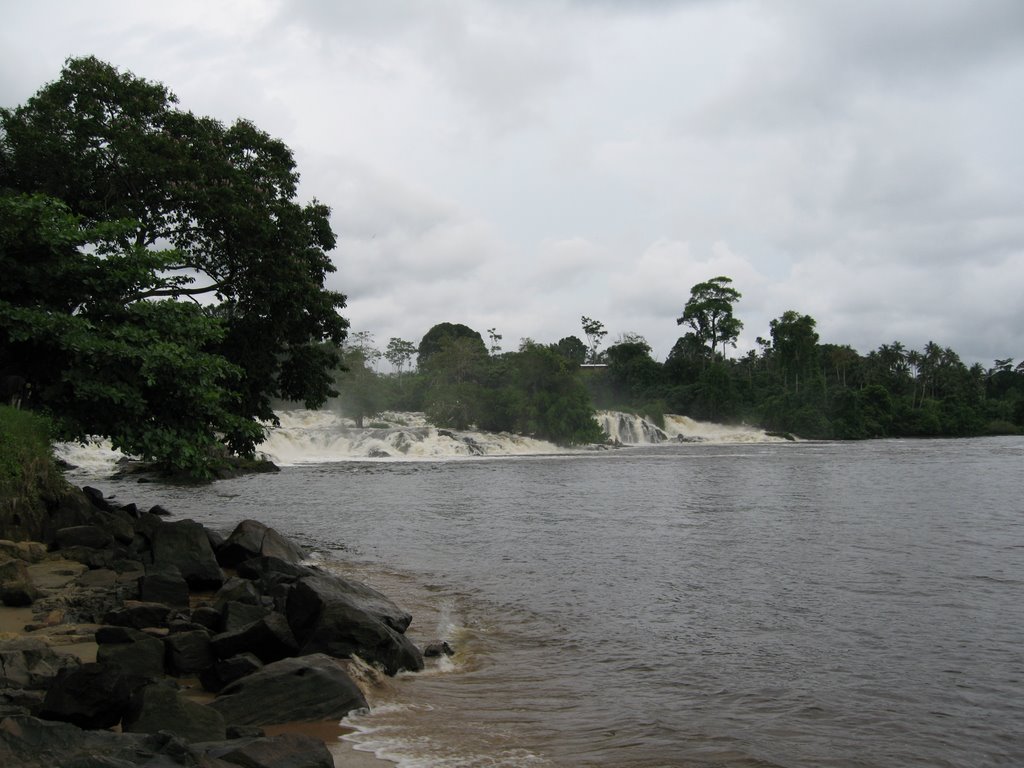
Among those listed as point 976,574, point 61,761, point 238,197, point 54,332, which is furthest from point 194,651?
point 238,197

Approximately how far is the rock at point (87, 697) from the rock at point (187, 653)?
1.68 m

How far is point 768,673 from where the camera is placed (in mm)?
8320

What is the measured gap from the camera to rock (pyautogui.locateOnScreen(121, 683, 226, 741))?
5211mm

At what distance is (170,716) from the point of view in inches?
208

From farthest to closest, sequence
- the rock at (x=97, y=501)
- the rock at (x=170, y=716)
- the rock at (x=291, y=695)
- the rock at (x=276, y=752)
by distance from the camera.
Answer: the rock at (x=97, y=501)
the rock at (x=291, y=695)
the rock at (x=170, y=716)
the rock at (x=276, y=752)

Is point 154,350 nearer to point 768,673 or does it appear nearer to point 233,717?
point 233,717

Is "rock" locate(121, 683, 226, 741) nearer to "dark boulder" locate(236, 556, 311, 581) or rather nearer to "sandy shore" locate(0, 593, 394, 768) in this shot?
"sandy shore" locate(0, 593, 394, 768)

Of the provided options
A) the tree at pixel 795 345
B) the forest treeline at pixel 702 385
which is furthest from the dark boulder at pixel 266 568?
the tree at pixel 795 345

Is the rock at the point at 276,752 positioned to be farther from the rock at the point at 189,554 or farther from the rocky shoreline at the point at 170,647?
the rock at the point at 189,554

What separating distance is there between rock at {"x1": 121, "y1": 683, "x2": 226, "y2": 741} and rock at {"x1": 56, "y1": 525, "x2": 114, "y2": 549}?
7204 millimetres

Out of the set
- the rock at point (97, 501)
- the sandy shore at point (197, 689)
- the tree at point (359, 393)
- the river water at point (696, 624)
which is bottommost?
the river water at point (696, 624)

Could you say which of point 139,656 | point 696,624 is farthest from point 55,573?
point 696,624

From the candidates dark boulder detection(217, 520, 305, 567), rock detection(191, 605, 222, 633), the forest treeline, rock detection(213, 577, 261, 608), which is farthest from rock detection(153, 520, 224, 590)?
the forest treeline

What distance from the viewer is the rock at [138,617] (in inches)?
319
